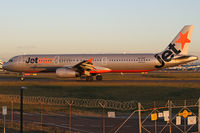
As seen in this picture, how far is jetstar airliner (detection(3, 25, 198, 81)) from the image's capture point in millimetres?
47125

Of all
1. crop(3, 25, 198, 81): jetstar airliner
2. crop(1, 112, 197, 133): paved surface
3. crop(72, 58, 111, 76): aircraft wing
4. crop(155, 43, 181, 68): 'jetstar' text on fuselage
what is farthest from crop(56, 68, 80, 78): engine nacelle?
crop(1, 112, 197, 133): paved surface

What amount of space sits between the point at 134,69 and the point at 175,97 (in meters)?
14.0

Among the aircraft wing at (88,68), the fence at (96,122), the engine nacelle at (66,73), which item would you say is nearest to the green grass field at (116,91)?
the engine nacelle at (66,73)

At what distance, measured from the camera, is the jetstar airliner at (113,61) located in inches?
1855

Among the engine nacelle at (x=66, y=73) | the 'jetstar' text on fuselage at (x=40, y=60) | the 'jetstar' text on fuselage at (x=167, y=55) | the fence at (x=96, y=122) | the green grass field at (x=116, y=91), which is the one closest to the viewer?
the fence at (x=96, y=122)

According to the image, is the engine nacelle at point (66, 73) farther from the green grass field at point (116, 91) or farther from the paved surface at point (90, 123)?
the paved surface at point (90, 123)

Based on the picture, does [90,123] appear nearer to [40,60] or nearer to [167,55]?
[167,55]

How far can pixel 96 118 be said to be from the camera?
25172 mm

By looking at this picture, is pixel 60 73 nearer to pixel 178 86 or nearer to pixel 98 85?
pixel 98 85

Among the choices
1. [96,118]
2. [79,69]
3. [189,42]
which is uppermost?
[189,42]

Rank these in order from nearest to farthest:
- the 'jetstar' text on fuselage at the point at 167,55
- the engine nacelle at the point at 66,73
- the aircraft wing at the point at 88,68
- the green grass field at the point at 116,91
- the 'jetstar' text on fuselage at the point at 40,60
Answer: the green grass field at the point at 116,91, the engine nacelle at the point at 66,73, the aircraft wing at the point at 88,68, the 'jetstar' text on fuselage at the point at 167,55, the 'jetstar' text on fuselage at the point at 40,60

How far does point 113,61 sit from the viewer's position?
49.2 metres

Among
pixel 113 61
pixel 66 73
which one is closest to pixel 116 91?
pixel 66 73

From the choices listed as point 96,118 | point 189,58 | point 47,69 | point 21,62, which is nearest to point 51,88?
point 47,69
